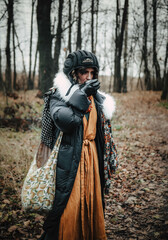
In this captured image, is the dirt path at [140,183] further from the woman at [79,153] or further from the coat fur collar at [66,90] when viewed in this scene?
the coat fur collar at [66,90]

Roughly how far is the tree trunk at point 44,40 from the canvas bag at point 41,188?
615 centimetres

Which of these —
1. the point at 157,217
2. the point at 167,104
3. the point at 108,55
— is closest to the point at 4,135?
the point at 157,217

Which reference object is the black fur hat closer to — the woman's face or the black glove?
the woman's face

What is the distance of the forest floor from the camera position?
2.84 metres

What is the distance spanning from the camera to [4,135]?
5770mm

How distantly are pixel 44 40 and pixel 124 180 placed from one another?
19.9ft

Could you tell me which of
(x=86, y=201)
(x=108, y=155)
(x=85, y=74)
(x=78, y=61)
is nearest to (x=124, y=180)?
(x=108, y=155)

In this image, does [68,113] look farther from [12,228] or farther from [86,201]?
[12,228]

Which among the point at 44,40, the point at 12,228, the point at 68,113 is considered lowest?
the point at 12,228

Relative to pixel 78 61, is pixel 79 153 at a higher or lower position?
lower

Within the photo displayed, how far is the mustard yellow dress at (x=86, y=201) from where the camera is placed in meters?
1.83

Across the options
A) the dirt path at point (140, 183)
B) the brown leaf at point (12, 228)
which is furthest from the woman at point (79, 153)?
the dirt path at point (140, 183)

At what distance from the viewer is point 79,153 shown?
6.07 feet

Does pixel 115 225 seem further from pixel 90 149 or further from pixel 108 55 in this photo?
pixel 108 55
